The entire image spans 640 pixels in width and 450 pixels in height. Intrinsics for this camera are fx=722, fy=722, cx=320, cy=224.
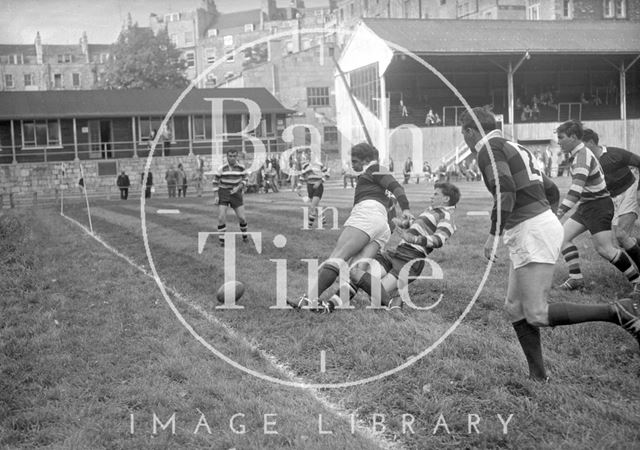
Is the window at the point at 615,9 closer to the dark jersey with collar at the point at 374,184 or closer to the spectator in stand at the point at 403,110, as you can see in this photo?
the spectator in stand at the point at 403,110

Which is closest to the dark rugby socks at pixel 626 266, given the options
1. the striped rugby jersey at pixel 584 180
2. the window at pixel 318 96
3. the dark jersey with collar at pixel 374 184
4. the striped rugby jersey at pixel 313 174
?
the striped rugby jersey at pixel 584 180

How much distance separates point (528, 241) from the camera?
5.82m

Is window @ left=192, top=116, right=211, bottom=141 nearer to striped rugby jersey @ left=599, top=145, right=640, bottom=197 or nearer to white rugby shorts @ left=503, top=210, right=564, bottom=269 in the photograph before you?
striped rugby jersey @ left=599, top=145, right=640, bottom=197

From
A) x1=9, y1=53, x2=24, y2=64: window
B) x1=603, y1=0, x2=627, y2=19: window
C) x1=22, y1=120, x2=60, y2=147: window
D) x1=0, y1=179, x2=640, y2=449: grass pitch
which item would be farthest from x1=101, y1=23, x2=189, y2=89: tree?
x1=0, y1=179, x2=640, y2=449: grass pitch

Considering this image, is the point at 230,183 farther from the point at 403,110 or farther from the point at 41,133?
the point at 41,133

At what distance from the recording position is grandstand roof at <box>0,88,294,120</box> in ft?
160

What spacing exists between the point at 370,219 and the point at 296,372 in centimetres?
248

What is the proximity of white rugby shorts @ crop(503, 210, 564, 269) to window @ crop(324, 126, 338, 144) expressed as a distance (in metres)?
52.2

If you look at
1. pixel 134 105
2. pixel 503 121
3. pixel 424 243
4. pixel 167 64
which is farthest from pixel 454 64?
pixel 424 243

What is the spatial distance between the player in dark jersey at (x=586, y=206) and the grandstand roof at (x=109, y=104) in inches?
1663

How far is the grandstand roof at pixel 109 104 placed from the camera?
4878 cm

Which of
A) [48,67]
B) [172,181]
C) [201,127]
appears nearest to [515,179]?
[172,181]

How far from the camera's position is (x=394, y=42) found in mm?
43094

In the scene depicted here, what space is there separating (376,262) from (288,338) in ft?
5.09
